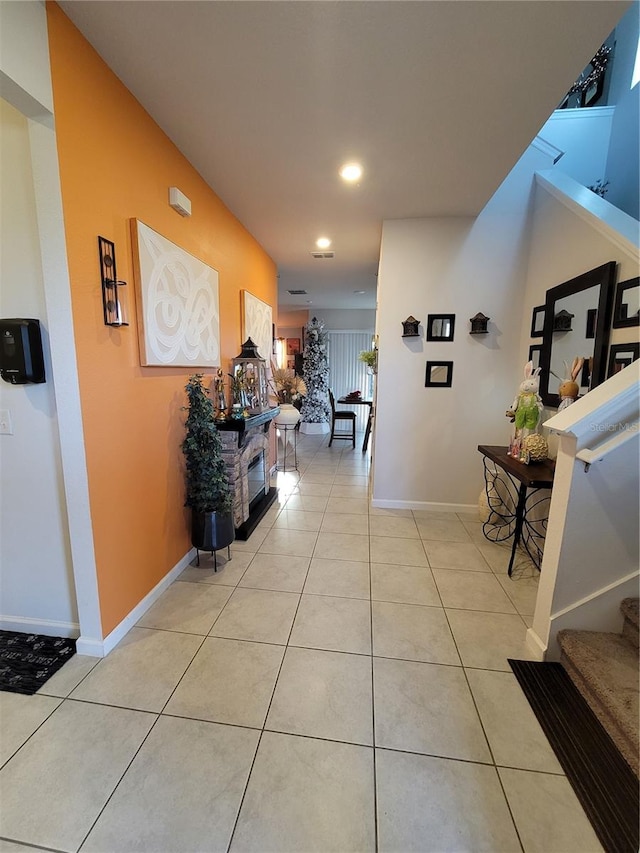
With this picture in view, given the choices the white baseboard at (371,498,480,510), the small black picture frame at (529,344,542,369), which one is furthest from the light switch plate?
the small black picture frame at (529,344,542,369)

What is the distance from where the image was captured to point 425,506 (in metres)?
3.50

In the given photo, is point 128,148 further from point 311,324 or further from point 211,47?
point 311,324

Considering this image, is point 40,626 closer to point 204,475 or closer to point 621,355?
point 204,475

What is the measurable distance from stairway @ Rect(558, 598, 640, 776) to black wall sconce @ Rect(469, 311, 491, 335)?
2.27m

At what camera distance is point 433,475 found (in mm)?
3453

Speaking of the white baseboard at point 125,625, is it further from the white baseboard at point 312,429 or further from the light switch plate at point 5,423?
the white baseboard at point 312,429

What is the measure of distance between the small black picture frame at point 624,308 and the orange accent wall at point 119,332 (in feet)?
8.65

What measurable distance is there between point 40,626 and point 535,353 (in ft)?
12.4

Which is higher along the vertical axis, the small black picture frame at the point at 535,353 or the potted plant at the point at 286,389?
the small black picture frame at the point at 535,353

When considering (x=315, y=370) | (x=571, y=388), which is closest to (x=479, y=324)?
(x=571, y=388)

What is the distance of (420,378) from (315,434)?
434 centimetres

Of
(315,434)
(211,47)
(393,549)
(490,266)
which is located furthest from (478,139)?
(315,434)

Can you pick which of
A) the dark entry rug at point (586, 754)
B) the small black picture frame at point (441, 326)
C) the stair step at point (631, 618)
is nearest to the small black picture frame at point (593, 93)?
the small black picture frame at point (441, 326)

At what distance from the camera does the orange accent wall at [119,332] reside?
1.44 metres
